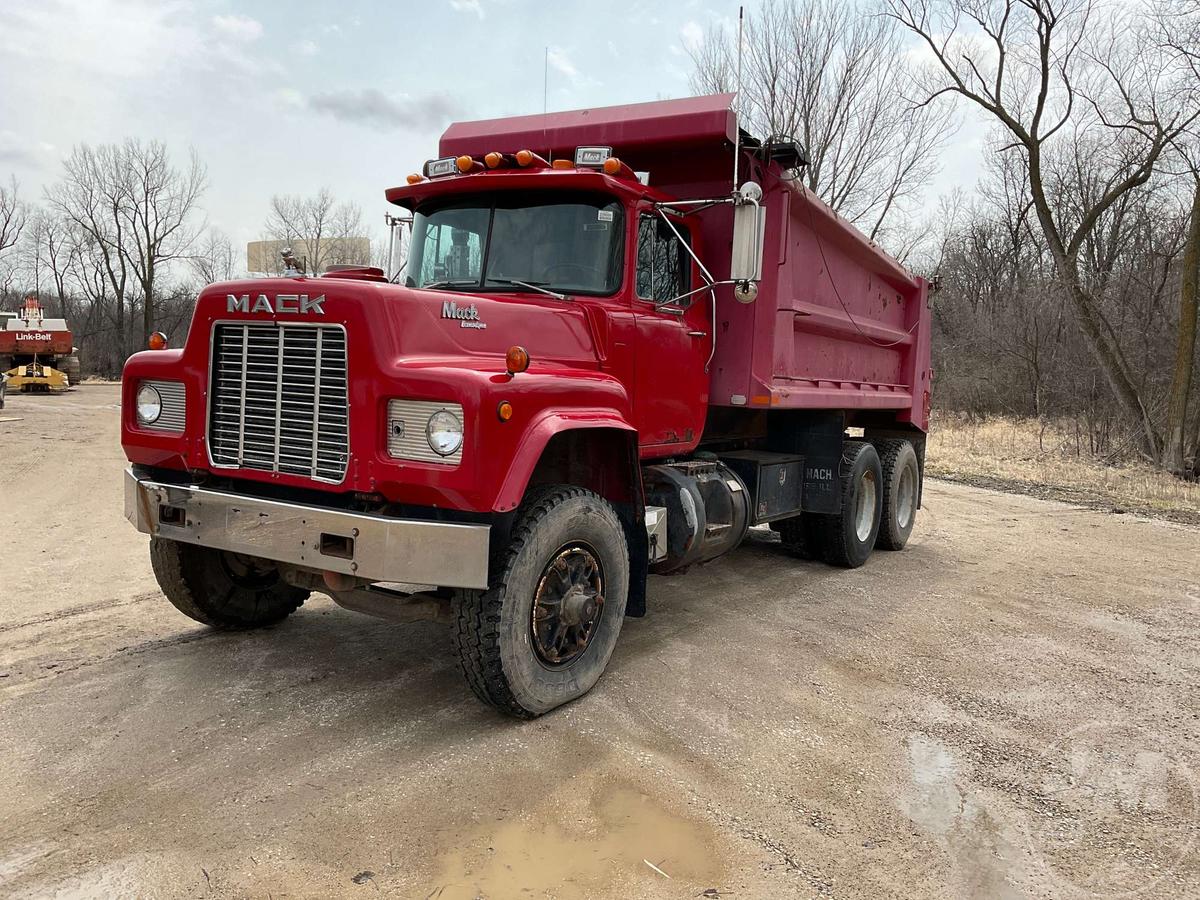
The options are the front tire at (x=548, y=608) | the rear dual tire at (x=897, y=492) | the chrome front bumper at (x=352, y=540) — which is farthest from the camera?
the rear dual tire at (x=897, y=492)

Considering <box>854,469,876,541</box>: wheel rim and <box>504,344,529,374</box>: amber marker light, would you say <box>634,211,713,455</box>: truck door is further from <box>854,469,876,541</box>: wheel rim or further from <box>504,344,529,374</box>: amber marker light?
<box>854,469,876,541</box>: wheel rim

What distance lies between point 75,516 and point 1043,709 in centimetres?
815

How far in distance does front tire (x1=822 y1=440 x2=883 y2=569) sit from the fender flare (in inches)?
151

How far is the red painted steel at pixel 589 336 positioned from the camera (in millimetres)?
3428

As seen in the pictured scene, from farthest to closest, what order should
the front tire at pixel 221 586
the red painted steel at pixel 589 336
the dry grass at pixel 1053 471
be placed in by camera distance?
the dry grass at pixel 1053 471 < the front tire at pixel 221 586 < the red painted steel at pixel 589 336

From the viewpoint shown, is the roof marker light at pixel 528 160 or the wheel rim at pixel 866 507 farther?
the wheel rim at pixel 866 507

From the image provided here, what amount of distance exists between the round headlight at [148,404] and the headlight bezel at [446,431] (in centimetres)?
162

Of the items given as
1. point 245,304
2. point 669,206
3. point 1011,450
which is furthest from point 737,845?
point 1011,450

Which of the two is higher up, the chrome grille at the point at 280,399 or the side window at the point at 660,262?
the side window at the point at 660,262

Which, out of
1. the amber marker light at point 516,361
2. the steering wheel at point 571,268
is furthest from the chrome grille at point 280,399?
the steering wheel at point 571,268

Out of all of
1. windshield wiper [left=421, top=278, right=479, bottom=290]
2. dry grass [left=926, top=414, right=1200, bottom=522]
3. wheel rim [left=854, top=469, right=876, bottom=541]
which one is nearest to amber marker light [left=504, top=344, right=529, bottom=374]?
windshield wiper [left=421, top=278, right=479, bottom=290]

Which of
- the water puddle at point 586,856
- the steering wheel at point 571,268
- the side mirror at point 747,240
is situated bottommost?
the water puddle at point 586,856

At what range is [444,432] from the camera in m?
3.35

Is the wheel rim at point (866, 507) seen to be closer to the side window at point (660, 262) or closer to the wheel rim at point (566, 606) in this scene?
the side window at point (660, 262)
